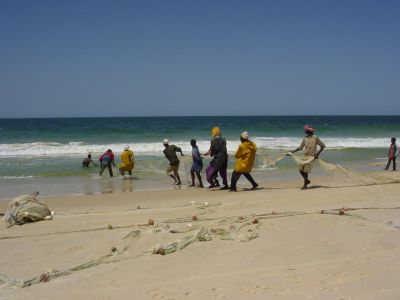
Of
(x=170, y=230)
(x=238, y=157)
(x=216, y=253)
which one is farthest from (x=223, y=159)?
(x=216, y=253)

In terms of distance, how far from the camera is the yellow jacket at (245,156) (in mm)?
10508

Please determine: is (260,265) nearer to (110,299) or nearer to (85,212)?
(110,299)

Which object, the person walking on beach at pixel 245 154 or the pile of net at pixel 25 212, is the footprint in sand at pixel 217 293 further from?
the person walking on beach at pixel 245 154

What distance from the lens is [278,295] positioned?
3.76 m

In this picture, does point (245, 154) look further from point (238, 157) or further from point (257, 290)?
point (257, 290)

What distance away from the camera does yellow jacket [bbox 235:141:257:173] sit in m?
10.5

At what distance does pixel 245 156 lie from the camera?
10.6 meters

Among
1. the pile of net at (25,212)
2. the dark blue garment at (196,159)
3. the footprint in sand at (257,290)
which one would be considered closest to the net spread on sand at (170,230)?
the pile of net at (25,212)

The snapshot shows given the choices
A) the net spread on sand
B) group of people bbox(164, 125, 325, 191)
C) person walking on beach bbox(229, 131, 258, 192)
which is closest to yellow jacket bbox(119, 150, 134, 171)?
group of people bbox(164, 125, 325, 191)

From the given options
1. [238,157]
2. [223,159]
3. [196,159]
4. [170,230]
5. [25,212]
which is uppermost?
[238,157]

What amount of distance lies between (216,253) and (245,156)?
576cm

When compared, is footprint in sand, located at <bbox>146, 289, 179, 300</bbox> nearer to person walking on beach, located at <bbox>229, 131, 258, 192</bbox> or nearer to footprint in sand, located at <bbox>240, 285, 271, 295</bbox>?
footprint in sand, located at <bbox>240, 285, 271, 295</bbox>

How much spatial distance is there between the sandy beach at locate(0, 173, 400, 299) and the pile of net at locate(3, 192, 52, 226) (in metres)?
0.22

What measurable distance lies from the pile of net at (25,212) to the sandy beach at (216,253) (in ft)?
0.73
